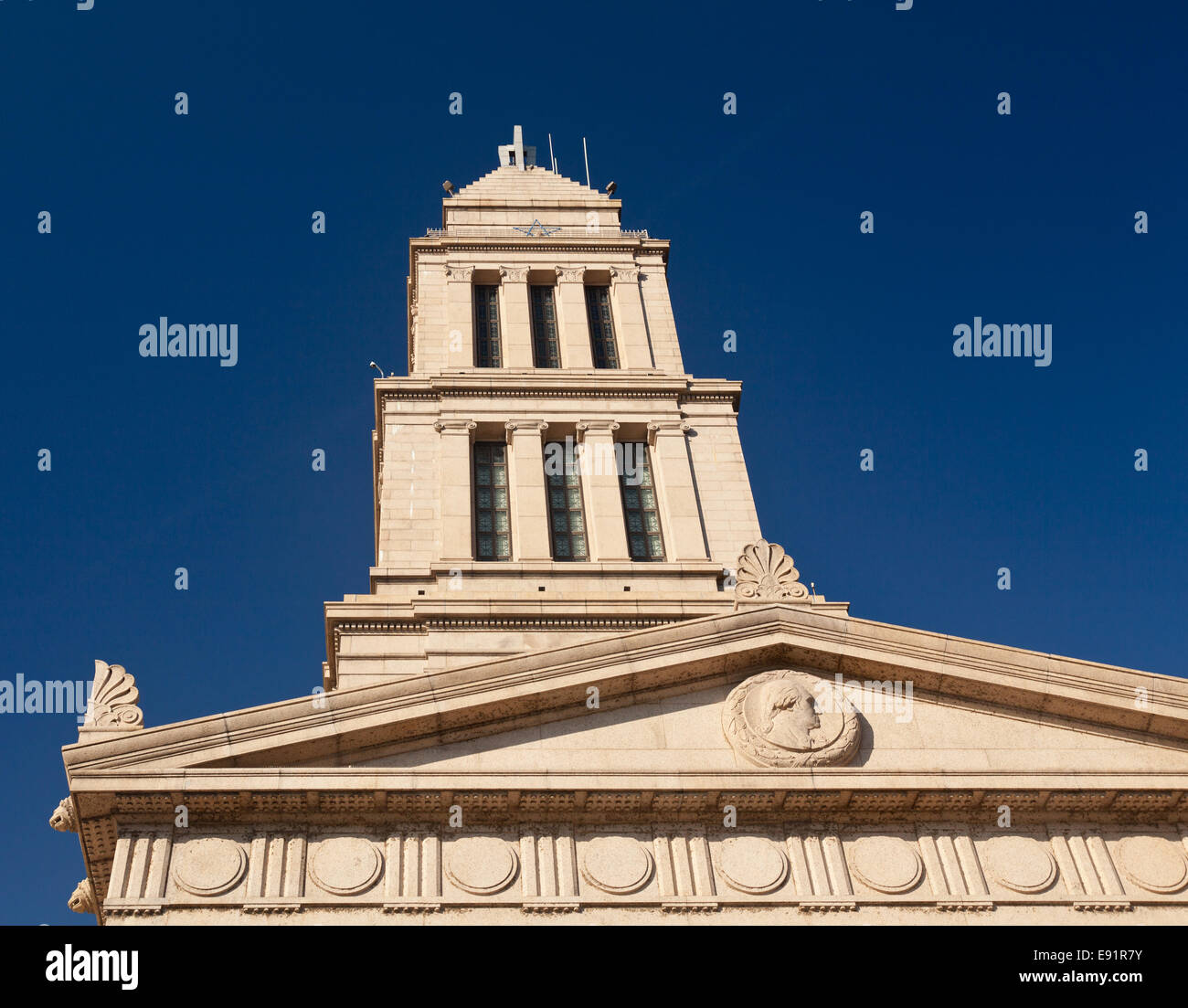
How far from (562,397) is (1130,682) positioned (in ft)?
69.9

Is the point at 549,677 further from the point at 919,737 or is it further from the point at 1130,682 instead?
the point at 1130,682

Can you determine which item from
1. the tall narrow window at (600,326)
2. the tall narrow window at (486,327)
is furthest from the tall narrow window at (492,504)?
the tall narrow window at (600,326)

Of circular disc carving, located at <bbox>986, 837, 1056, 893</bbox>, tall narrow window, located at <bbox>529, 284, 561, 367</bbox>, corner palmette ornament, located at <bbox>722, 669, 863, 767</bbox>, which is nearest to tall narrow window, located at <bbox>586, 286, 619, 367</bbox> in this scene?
tall narrow window, located at <bbox>529, 284, 561, 367</bbox>

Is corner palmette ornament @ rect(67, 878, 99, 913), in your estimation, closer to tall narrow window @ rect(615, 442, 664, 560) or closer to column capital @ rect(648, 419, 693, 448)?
tall narrow window @ rect(615, 442, 664, 560)

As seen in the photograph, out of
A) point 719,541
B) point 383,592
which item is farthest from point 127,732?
point 719,541

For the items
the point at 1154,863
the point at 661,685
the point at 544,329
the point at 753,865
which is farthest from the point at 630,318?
the point at 1154,863

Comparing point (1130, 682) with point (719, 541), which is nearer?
point (1130, 682)

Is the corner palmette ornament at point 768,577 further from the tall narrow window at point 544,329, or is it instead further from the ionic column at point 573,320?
the tall narrow window at point 544,329

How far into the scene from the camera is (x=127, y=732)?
20359mm

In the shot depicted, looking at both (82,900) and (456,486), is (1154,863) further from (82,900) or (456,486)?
(456,486)

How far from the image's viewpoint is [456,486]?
3800 cm
